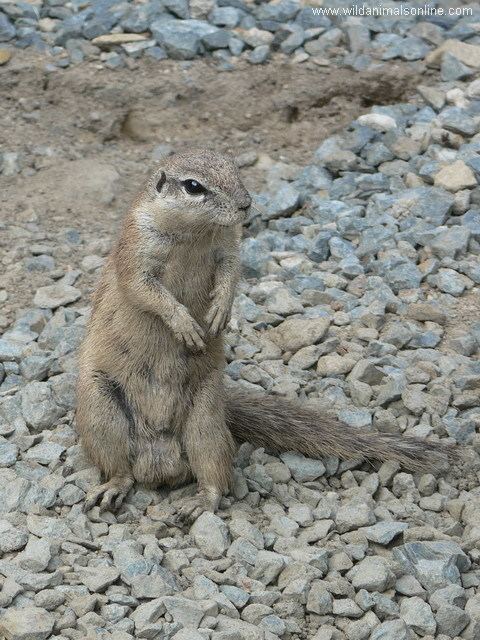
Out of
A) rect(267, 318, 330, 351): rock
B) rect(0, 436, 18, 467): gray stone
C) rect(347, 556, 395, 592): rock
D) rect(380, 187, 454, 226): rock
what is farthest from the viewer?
rect(380, 187, 454, 226): rock

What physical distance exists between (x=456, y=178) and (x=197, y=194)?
2.97m

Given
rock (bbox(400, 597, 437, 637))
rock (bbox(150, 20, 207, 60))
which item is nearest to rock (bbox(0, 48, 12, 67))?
rock (bbox(150, 20, 207, 60))

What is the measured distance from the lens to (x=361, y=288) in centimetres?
672

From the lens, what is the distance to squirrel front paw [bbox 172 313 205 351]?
5.13 m

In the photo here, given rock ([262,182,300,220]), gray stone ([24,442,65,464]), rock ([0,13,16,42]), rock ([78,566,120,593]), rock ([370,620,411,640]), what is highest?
rock ([0,13,16,42])

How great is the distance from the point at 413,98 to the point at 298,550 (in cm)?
454

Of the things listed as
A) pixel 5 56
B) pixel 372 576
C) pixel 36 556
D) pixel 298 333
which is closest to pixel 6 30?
pixel 5 56

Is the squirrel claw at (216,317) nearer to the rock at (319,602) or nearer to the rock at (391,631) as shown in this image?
the rock at (319,602)

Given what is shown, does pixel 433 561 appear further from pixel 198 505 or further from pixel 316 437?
pixel 198 505

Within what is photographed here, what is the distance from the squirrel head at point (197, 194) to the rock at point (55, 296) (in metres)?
1.57

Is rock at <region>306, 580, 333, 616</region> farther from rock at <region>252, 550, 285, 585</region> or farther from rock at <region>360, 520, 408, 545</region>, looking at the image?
rock at <region>360, 520, 408, 545</region>

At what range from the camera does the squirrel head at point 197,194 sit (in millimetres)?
4871

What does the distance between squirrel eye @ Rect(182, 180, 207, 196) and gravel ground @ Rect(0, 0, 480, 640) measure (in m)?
1.35

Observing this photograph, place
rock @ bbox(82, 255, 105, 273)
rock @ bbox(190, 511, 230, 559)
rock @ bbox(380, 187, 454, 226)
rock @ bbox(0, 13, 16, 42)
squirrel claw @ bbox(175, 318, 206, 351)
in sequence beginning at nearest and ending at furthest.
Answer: rock @ bbox(190, 511, 230, 559) < squirrel claw @ bbox(175, 318, 206, 351) < rock @ bbox(82, 255, 105, 273) < rock @ bbox(380, 187, 454, 226) < rock @ bbox(0, 13, 16, 42)
